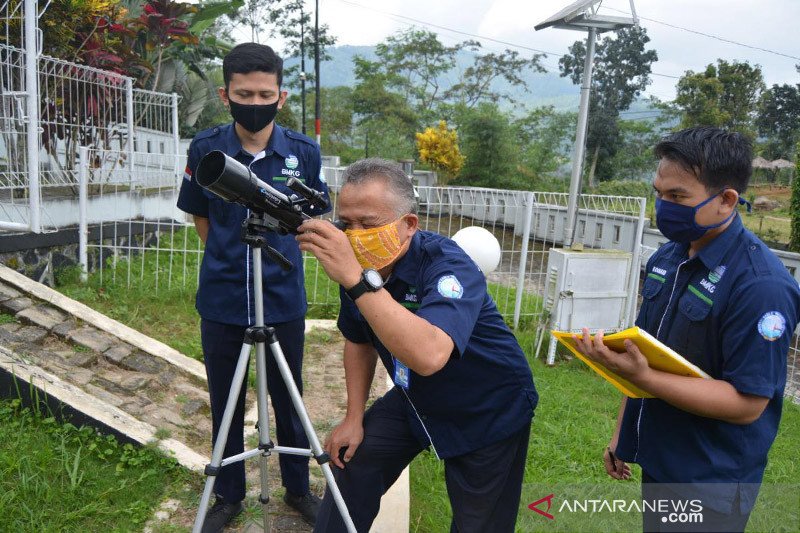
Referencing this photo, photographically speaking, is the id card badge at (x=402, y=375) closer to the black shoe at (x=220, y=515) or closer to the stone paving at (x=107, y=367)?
the black shoe at (x=220, y=515)

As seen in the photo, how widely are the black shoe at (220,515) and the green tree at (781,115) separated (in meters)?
24.0

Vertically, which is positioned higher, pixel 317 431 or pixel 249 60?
pixel 249 60

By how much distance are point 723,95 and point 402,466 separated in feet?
76.5

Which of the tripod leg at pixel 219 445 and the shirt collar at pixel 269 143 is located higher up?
the shirt collar at pixel 269 143

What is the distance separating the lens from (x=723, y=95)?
70.6ft

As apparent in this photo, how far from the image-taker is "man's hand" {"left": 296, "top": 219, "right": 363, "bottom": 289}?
1.60 meters

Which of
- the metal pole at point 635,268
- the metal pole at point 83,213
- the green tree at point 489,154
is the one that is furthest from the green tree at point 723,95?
the metal pole at point 83,213

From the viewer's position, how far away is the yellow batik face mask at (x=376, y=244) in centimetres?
181

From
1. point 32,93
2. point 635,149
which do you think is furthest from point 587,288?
point 635,149

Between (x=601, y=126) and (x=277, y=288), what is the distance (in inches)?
984

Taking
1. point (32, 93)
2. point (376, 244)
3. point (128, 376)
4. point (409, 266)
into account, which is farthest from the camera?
point (32, 93)

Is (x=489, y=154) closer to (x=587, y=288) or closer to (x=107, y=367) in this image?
(x=587, y=288)

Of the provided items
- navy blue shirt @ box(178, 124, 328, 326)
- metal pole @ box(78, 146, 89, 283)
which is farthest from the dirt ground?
metal pole @ box(78, 146, 89, 283)

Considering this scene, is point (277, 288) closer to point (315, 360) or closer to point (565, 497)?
point (565, 497)
